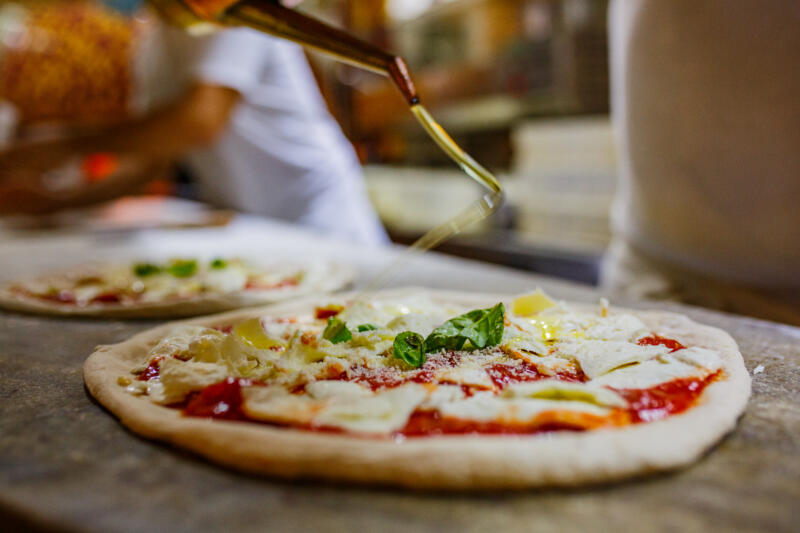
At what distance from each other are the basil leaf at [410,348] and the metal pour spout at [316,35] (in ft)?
1.85

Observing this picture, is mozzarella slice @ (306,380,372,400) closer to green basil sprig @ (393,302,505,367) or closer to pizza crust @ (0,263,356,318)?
green basil sprig @ (393,302,505,367)

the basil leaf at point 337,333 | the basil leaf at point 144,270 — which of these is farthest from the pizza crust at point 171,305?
the basil leaf at point 337,333

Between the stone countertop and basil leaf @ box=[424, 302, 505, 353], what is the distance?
18.1 inches

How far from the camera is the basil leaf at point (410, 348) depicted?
3.94 feet

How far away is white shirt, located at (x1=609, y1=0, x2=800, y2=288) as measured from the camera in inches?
69.7

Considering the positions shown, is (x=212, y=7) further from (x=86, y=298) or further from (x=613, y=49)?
(x=613, y=49)

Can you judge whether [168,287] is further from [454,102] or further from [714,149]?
[454,102]

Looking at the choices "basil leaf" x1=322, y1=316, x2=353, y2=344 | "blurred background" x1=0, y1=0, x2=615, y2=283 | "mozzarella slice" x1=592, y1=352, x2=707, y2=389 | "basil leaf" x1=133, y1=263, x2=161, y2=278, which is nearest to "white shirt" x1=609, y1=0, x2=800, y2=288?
"mozzarella slice" x1=592, y1=352, x2=707, y2=389

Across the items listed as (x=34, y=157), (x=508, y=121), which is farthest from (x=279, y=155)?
(x=508, y=121)

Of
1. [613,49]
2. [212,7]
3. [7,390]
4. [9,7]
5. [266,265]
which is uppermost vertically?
[9,7]

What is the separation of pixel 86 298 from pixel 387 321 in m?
1.15

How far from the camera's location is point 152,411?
1.08 meters

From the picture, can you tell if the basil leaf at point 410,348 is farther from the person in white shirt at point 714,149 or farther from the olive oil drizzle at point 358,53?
the person in white shirt at point 714,149

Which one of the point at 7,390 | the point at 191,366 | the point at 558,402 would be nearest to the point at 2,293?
the point at 7,390
